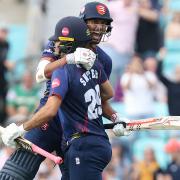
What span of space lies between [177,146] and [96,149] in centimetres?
480

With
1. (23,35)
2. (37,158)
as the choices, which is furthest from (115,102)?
(37,158)

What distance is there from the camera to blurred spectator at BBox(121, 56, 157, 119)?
14078 millimetres

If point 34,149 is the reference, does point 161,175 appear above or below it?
below

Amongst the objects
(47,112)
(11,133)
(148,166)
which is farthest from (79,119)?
(148,166)

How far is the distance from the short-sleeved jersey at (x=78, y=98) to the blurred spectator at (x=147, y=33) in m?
6.74

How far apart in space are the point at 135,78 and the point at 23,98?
204 cm

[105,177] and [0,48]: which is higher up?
[0,48]

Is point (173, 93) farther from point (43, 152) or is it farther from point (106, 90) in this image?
point (43, 152)

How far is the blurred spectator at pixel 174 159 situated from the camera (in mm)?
12523

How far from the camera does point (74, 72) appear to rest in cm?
805

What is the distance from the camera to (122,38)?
580 inches

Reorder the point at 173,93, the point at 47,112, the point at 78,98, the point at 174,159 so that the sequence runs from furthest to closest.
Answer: the point at 173,93 < the point at 174,159 < the point at 78,98 < the point at 47,112

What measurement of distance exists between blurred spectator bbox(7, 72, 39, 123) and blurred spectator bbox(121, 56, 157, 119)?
62.2 inches

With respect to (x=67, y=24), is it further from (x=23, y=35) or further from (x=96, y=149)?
(x=23, y=35)
